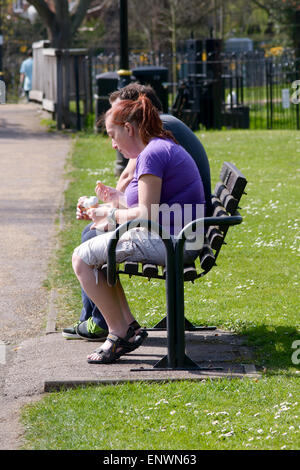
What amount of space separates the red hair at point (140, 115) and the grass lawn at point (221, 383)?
135 cm

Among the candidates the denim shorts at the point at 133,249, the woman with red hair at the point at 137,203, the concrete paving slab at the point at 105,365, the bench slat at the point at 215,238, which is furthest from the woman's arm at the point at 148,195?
the concrete paving slab at the point at 105,365

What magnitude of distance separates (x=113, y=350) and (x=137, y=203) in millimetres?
837

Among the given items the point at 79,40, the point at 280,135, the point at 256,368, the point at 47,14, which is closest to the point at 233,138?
the point at 280,135

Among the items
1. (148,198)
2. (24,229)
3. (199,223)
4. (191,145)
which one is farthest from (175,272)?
(24,229)

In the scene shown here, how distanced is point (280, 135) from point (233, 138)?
3.59ft

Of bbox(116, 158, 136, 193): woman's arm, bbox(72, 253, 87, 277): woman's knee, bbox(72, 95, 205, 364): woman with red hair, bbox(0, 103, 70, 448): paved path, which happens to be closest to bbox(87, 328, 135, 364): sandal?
bbox(72, 95, 205, 364): woman with red hair

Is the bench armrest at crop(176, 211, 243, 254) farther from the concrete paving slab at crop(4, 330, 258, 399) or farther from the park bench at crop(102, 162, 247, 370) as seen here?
the concrete paving slab at crop(4, 330, 258, 399)

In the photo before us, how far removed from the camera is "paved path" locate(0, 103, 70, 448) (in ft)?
18.1

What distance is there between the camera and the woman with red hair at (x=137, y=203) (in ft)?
15.2

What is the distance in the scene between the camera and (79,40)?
39.1 m

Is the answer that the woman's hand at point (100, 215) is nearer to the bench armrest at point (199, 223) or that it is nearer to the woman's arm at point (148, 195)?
the woman's arm at point (148, 195)

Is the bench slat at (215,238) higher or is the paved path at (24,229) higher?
the bench slat at (215,238)

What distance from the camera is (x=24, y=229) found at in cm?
902
